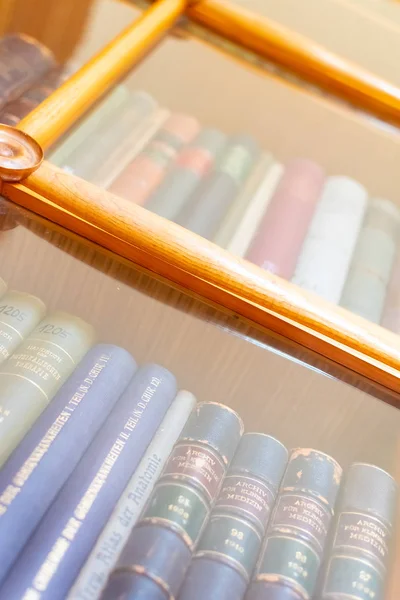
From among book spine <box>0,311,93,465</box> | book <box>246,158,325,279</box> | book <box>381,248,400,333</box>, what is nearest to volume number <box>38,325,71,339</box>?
book spine <box>0,311,93,465</box>

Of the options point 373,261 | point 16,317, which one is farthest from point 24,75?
point 373,261

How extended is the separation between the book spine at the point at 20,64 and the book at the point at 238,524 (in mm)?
518

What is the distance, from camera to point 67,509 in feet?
1.39

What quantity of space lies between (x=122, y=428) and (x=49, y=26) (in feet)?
2.36

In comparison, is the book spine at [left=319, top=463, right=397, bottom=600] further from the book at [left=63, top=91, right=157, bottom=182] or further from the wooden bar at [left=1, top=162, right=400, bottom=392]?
the book at [left=63, top=91, right=157, bottom=182]

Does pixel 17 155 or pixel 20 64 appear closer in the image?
pixel 17 155

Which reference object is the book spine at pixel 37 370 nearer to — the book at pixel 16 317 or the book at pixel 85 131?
the book at pixel 16 317

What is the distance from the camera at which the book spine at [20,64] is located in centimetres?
76

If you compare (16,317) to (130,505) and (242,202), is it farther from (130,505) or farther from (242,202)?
(242,202)

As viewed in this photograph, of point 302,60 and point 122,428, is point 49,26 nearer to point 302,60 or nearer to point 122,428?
point 302,60

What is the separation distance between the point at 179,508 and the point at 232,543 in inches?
1.8

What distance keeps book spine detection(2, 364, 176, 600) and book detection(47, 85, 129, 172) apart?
0.79 feet

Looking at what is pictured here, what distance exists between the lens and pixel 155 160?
0.76m

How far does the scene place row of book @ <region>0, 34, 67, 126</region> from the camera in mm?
730
